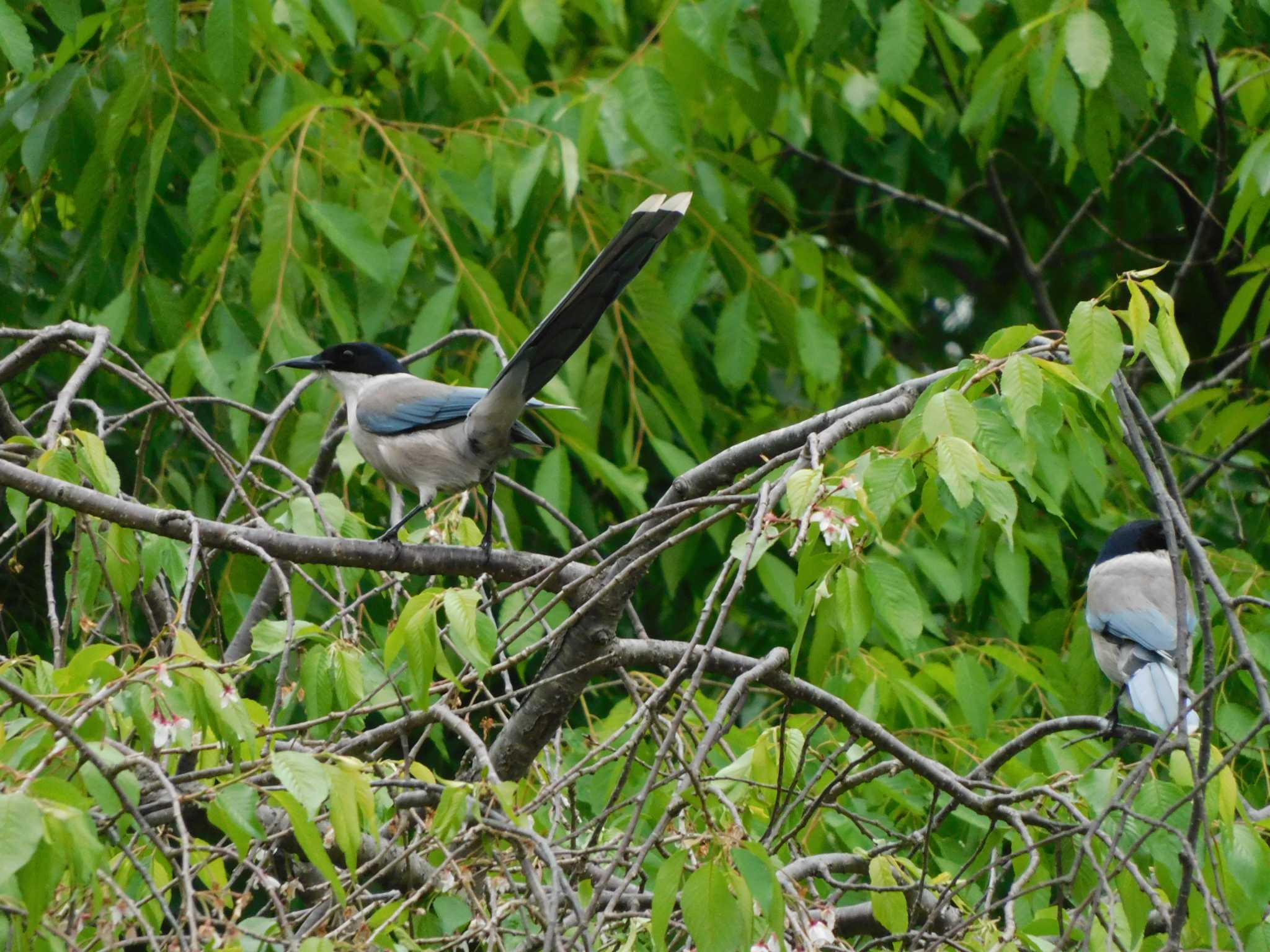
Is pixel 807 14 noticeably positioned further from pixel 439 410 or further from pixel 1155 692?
pixel 1155 692

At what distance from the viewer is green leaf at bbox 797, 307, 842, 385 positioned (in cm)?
457

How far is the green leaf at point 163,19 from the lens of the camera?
3.86 m

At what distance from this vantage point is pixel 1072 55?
3840 millimetres

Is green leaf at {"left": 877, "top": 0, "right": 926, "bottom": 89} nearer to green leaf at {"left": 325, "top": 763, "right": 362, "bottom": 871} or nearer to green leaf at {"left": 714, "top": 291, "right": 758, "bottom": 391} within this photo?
green leaf at {"left": 714, "top": 291, "right": 758, "bottom": 391}

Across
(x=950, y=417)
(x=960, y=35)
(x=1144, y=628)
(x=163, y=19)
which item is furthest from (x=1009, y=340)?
(x=960, y=35)

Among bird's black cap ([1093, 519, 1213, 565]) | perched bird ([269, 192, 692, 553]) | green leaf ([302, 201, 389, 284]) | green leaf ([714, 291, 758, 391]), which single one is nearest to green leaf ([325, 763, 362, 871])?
perched bird ([269, 192, 692, 553])

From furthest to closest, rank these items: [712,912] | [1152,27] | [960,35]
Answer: [960,35] < [1152,27] < [712,912]

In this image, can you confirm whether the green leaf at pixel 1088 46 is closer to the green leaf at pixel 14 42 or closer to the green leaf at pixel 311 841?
the green leaf at pixel 14 42

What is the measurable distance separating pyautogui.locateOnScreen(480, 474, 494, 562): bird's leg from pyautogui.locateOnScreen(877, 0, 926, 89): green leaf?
65.4 inches

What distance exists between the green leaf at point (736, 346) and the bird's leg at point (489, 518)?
93 centimetres

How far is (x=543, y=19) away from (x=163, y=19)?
4.29 ft

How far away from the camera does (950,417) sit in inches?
85.4

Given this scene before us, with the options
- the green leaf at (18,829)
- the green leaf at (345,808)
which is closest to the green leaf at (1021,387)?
the green leaf at (345,808)

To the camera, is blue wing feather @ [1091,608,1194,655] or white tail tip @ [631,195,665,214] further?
blue wing feather @ [1091,608,1194,655]
